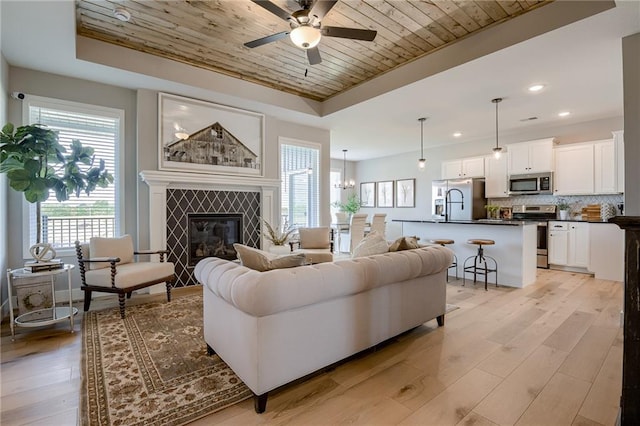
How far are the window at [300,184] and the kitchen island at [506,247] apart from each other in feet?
8.94

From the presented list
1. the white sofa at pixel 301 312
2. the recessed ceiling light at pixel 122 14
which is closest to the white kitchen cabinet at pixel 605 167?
the white sofa at pixel 301 312

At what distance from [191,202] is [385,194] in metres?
6.53

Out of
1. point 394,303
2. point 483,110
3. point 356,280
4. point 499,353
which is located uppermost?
point 483,110

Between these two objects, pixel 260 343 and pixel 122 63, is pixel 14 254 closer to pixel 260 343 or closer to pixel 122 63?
pixel 122 63

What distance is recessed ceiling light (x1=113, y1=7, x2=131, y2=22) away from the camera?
2.90 metres

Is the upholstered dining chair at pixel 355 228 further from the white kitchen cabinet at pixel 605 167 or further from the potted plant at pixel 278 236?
the white kitchen cabinet at pixel 605 167

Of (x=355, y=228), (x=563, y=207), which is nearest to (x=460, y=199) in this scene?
(x=563, y=207)

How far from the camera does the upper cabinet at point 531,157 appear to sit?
19.6 feet

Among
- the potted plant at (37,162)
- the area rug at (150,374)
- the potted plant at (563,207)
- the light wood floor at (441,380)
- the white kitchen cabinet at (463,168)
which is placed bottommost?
the light wood floor at (441,380)

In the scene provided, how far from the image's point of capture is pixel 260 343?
169cm

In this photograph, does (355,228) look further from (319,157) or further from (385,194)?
(385,194)

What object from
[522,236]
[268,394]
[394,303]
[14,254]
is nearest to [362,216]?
[522,236]

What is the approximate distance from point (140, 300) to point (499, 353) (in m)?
4.08

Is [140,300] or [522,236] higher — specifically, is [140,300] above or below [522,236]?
below
